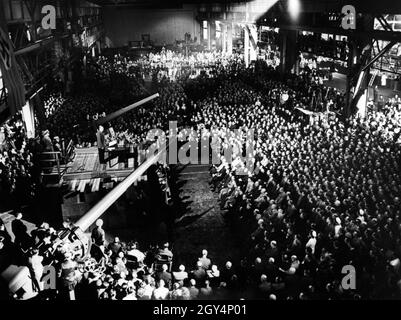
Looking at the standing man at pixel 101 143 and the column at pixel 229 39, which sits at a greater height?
the column at pixel 229 39

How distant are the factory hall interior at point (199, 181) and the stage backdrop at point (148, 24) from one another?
30631 mm

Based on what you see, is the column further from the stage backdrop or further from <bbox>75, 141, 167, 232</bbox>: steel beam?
<bbox>75, 141, 167, 232</bbox>: steel beam

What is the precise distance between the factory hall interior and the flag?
7 centimetres

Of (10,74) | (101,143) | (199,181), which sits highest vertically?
(10,74)

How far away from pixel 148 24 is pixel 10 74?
52.9 meters

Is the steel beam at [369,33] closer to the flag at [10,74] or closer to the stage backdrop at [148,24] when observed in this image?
the flag at [10,74]

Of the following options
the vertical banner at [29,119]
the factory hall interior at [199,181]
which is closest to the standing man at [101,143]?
the factory hall interior at [199,181]

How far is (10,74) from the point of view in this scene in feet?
39.1

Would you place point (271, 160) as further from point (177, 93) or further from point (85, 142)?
point (177, 93)

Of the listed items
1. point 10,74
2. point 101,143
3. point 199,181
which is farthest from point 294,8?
point 10,74

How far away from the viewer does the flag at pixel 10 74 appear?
11250 mm

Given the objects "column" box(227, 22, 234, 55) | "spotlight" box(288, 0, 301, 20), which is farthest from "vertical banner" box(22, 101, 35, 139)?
"column" box(227, 22, 234, 55)

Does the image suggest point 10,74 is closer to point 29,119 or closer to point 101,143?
point 101,143

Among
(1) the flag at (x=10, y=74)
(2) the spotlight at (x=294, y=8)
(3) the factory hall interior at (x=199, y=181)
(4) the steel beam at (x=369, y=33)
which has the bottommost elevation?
(3) the factory hall interior at (x=199, y=181)
